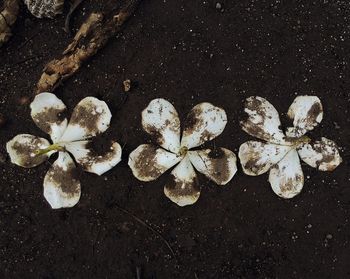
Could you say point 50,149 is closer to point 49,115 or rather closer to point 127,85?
point 49,115

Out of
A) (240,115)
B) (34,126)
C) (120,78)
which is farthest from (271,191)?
(34,126)

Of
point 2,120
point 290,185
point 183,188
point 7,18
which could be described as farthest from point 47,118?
point 290,185

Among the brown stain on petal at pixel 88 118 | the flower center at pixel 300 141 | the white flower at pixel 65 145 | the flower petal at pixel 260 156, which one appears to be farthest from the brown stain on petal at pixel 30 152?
the flower center at pixel 300 141

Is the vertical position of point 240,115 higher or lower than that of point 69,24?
lower

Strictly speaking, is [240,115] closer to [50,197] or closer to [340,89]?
[340,89]

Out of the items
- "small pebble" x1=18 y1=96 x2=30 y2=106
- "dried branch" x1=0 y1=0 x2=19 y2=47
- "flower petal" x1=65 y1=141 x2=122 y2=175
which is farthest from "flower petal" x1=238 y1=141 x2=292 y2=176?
"dried branch" x1=0 y1=0 x2=19 y2=47
